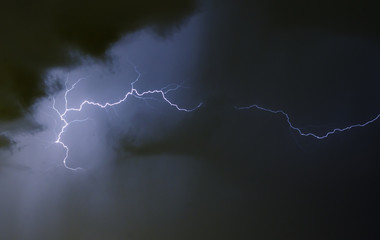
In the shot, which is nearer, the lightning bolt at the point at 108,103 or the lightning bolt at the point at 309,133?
the lightning bolt at the point at 309,133

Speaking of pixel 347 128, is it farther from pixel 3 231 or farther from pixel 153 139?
pixel 3 231

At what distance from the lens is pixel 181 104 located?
381cm

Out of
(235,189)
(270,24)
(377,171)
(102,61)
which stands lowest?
(377,171)

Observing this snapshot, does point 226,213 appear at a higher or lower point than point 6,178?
lower

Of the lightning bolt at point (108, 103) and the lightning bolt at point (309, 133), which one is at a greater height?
the lightning bolt at point (108, 103)

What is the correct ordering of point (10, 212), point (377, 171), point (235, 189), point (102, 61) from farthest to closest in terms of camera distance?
point (10, 212)
point (102, 61)
point (235, 189)
point (377, 171)

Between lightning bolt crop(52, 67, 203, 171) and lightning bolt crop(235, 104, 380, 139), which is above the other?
lightning bolt crop(52, 67, 203, 171)

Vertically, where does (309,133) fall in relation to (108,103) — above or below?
below

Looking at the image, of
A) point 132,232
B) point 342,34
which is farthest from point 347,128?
point 132,232

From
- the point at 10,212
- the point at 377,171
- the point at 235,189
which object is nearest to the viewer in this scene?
the point at 377,171

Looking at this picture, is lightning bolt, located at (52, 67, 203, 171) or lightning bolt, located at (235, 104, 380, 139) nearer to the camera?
lightning bolt, located at (235, 104, 380, 139)

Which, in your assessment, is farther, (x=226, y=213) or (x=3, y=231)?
(x=3, y=231)

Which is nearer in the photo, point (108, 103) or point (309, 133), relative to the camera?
point (309, 133)

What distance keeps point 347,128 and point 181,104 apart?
1.72m
